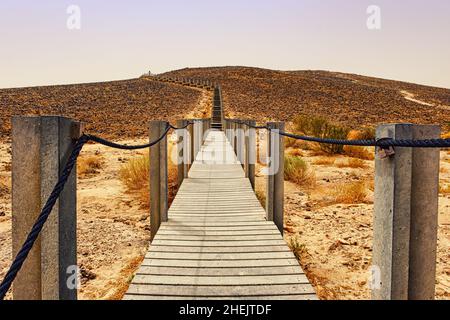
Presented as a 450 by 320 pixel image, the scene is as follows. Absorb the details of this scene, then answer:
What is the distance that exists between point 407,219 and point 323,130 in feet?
51.3

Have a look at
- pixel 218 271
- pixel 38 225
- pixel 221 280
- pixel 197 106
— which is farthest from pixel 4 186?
pixel 197 106

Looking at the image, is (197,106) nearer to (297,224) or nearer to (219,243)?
(297,224)

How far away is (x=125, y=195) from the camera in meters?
7.64

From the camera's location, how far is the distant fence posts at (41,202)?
1.43 metres

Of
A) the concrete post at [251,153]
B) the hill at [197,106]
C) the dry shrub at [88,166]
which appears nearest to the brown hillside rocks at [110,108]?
the hill at [197,106]

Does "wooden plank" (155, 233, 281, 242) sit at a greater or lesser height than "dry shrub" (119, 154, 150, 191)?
lesser

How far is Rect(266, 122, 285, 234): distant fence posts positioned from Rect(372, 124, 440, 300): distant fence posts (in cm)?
283

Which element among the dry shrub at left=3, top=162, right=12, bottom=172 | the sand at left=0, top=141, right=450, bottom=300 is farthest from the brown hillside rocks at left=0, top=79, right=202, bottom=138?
the sand at left=0, top=141, right=450, bottom=300

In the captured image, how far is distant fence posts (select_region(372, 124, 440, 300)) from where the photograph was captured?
138 cm

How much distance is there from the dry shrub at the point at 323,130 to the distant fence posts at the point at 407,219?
12.2m

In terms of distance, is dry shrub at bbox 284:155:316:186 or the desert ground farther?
dry shrub at bbox 284:155:316:186

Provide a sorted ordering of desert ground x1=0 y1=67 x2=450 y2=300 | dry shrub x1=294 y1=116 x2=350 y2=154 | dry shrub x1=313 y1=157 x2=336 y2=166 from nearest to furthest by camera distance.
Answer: desert ground x1=0 y1=67 x2=450 y2=300, dry shrub x1=313 y1=157 x2=336 y2=166, dry shrub x1=294 y1=116 x2=350 y2=154

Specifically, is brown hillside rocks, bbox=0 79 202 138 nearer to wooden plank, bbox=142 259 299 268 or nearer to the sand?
the sand

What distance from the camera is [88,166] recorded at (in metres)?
10.2
